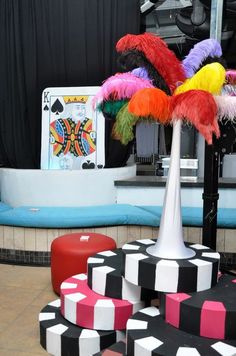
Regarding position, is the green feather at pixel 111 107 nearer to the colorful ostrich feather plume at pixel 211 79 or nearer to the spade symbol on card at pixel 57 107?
the colorful ostrich feather plume at pixel 211 79

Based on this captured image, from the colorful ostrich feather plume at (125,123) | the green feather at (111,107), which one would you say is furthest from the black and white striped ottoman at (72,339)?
the green feather at (111,107)

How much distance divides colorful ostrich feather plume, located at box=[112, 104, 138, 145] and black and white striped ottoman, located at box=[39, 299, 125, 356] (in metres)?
1.10

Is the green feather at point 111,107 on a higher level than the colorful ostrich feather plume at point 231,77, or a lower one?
lower

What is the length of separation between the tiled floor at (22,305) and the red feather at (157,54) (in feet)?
5.64

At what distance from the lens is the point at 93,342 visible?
75.0 inches

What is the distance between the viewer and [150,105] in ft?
5.97

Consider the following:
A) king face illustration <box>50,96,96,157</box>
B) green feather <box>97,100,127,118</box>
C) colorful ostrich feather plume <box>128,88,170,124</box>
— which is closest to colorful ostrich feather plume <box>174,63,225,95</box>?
colorful ostrich feather plume <box>128,88,170,124</box>

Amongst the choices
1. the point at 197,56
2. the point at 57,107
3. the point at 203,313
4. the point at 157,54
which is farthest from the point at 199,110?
the point at 57,107

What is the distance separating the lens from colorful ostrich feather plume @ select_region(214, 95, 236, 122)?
73.7 inches

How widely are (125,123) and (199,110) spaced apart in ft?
1.56

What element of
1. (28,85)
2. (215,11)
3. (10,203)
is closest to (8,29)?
(28,85)

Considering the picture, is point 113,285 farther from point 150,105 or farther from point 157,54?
point 157,54

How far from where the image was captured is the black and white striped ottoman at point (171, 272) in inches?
72.1

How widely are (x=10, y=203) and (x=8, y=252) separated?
2.16 ft
